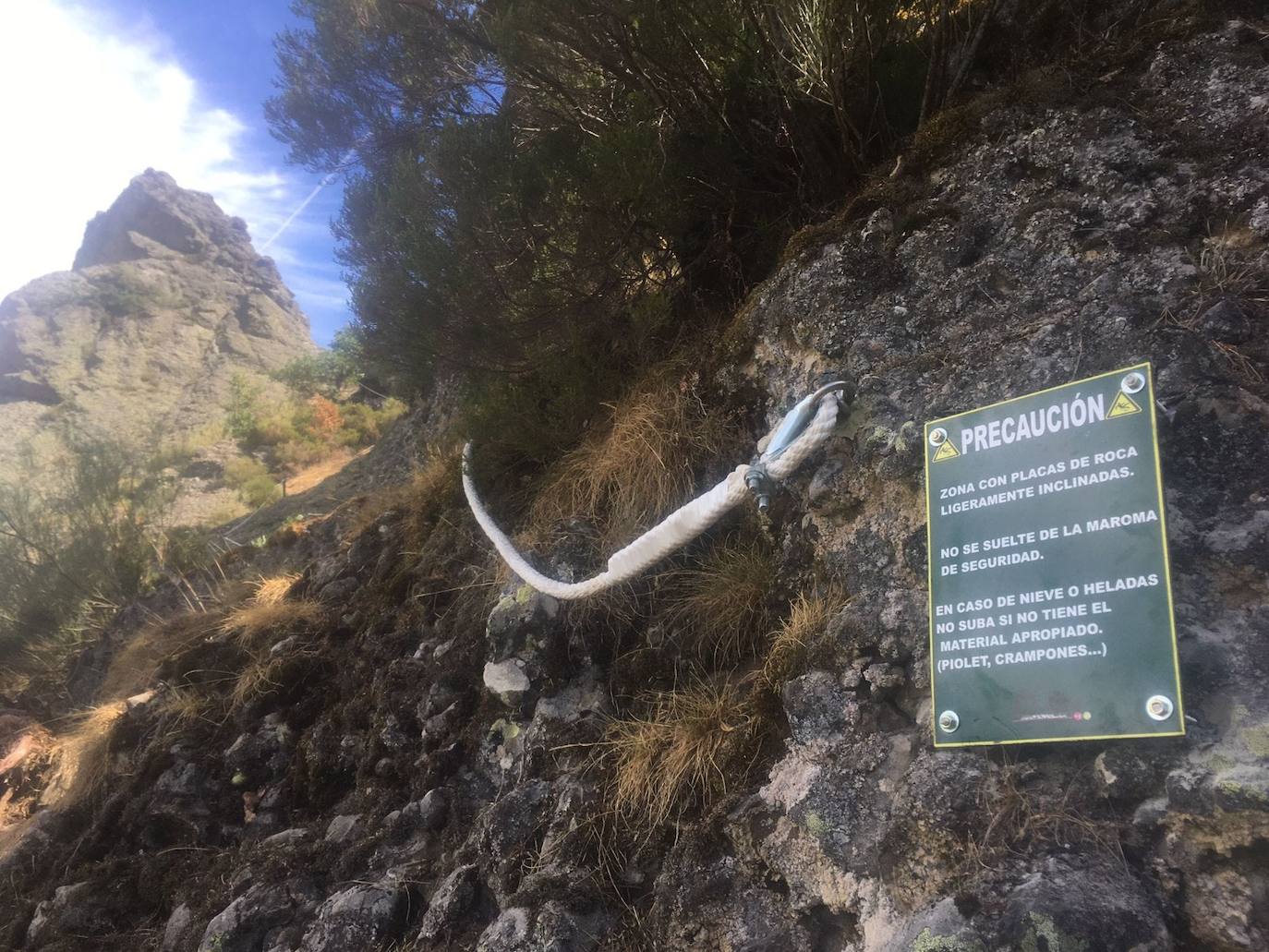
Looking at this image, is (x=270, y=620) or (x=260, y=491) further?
(x=260, y=491)

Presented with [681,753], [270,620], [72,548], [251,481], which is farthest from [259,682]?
[251,481]

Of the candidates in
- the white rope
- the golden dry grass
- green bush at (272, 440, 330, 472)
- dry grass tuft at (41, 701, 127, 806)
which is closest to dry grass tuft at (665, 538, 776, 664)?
the white rope

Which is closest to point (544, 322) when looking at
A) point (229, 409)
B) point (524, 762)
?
point (524, 762)

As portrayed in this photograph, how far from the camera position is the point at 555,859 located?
2766mm

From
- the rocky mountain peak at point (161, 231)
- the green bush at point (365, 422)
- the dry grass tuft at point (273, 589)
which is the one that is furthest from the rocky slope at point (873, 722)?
the rocky mountain peak at point (161, 231)

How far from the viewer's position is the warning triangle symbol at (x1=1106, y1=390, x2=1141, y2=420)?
1851 millimetres

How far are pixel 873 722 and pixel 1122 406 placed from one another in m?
1.07

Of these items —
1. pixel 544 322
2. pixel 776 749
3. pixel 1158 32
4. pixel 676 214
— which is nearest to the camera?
pixel 776 749

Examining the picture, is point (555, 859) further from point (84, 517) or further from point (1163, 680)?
point (84, 517)

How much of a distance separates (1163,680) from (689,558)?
200 centimetres

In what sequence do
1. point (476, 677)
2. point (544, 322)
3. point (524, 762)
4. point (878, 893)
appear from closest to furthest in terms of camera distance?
1. point (878, 893)
2. point (524, 762)
3. point (476, 677)
4. point (544, 322)

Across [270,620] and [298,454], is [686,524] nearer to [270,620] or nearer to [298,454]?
[270,620]

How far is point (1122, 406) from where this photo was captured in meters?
1.87

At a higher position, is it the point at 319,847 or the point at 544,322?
the point at 544,322
